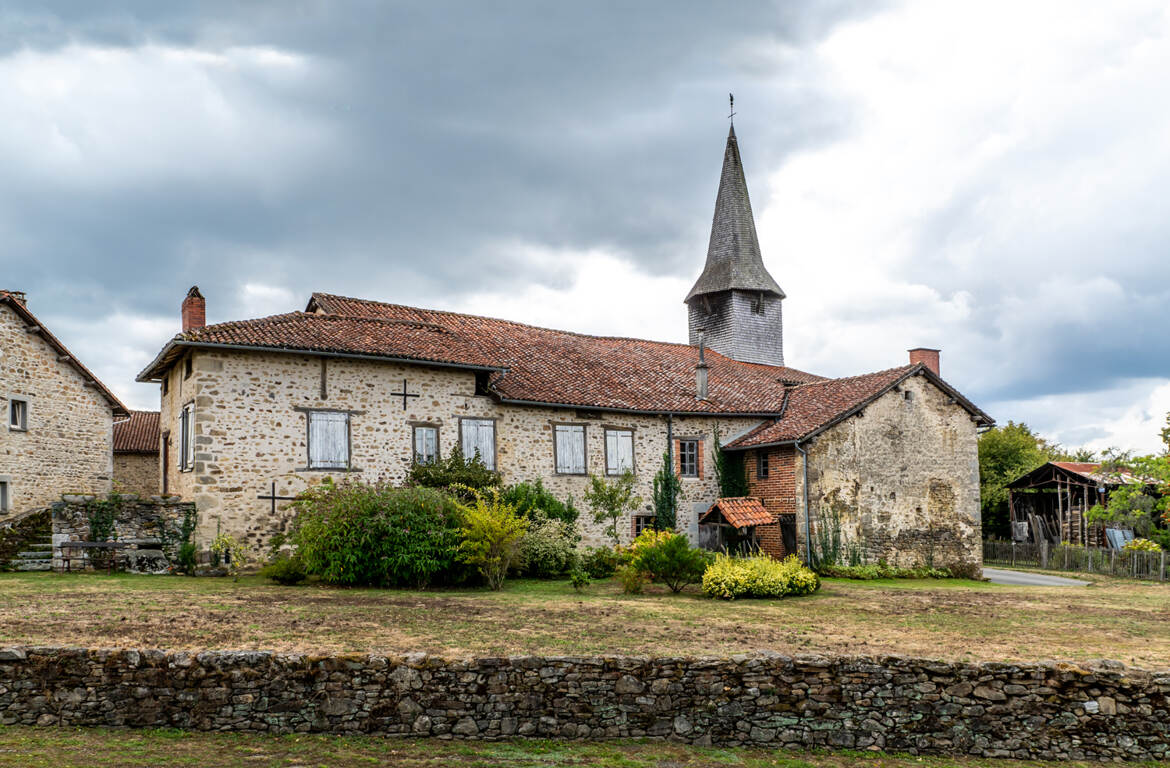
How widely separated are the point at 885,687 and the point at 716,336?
2774 centimetres

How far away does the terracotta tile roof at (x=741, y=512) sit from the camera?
2337cm

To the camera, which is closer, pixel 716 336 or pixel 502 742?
pixel 502 742

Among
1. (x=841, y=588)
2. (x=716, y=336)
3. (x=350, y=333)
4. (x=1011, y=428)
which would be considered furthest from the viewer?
(x=1011, y=428)

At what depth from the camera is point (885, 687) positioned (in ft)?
31.3

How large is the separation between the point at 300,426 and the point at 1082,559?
978 inches

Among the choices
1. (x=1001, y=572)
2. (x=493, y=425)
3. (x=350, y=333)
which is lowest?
(x=1001, y=572)

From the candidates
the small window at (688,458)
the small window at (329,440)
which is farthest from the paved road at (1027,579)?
the small window at (329,440)

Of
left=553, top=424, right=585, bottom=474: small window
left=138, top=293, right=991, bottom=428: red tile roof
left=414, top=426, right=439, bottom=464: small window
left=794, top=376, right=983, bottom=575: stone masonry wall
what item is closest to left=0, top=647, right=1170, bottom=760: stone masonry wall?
left=138, top=293, right=991, bottom=428: red tile roof

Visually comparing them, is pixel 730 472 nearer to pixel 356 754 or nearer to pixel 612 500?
pixel 612 500

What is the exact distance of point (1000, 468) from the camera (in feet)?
137

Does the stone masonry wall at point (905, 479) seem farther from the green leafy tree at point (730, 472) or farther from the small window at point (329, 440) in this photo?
the small window at point (329, 440)

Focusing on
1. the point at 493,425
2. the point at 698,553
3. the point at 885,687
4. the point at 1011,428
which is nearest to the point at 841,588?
the point at 698,553

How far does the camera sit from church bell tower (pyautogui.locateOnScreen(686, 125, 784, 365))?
3616 cm

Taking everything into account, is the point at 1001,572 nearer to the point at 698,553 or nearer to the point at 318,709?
the point at 698,553
